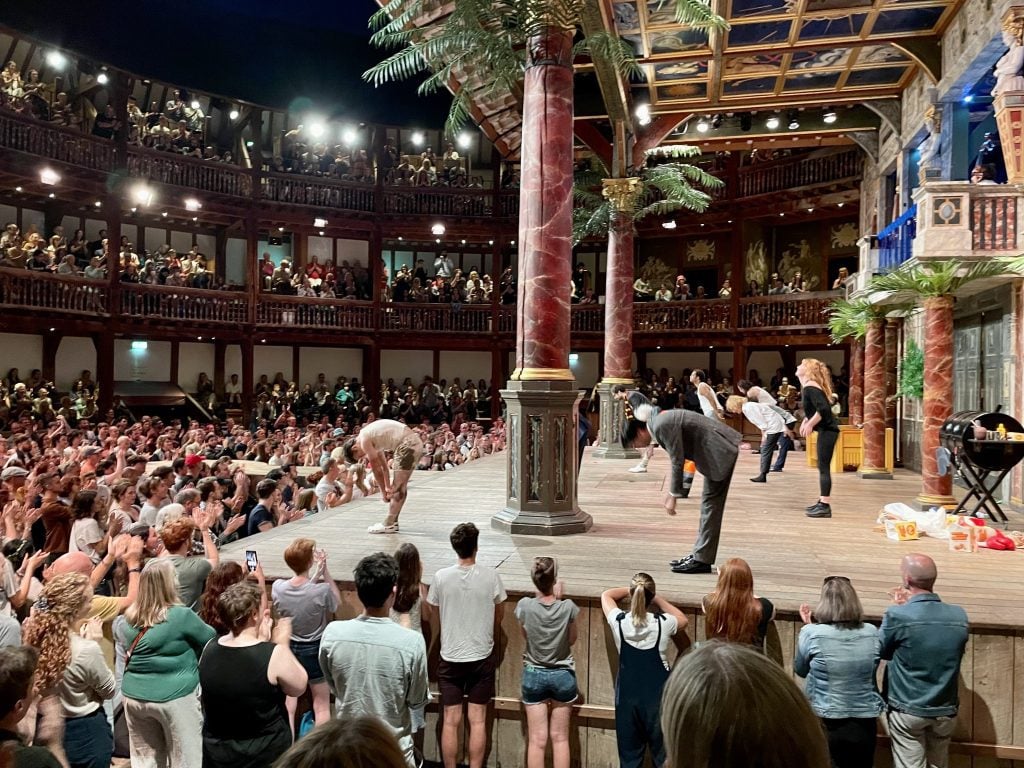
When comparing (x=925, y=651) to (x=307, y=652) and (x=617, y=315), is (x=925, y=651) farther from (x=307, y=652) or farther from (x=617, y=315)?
(x=617, y=315)

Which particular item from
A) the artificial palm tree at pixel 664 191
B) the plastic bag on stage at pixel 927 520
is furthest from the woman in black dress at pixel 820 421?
the artificial palm tree at pixel 664 191

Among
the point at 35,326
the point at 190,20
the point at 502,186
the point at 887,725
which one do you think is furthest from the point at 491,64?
the point at 190,20

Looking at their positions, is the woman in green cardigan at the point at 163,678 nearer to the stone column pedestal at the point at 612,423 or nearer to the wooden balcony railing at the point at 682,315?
the stone column pedestal at the point at 612,423

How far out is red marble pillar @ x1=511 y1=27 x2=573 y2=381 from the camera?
6.18 meters

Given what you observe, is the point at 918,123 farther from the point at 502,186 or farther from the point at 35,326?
the point at 35,326

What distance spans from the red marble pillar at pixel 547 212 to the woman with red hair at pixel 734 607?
9.49 feet

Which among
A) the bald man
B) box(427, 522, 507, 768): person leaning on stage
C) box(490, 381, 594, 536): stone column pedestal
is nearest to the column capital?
box(490, 381, 594, 536): stone column pedestal

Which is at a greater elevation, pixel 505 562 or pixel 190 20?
pixel 190 20

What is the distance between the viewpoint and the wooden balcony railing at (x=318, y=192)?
20000 mm

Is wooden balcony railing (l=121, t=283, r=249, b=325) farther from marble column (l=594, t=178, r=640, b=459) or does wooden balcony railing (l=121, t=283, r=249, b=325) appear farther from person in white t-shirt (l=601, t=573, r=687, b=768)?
person in white t-shirt (l=601, t=573, r=687, b=768)

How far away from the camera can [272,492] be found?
6.33 metres

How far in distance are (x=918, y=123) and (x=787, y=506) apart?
6986mm

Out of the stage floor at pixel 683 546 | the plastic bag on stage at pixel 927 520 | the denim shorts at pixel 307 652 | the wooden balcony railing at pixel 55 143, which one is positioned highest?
the wooden balcony railing at pixel 55 143

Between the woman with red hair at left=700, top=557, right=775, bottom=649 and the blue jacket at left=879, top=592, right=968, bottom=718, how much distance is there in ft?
2.00
